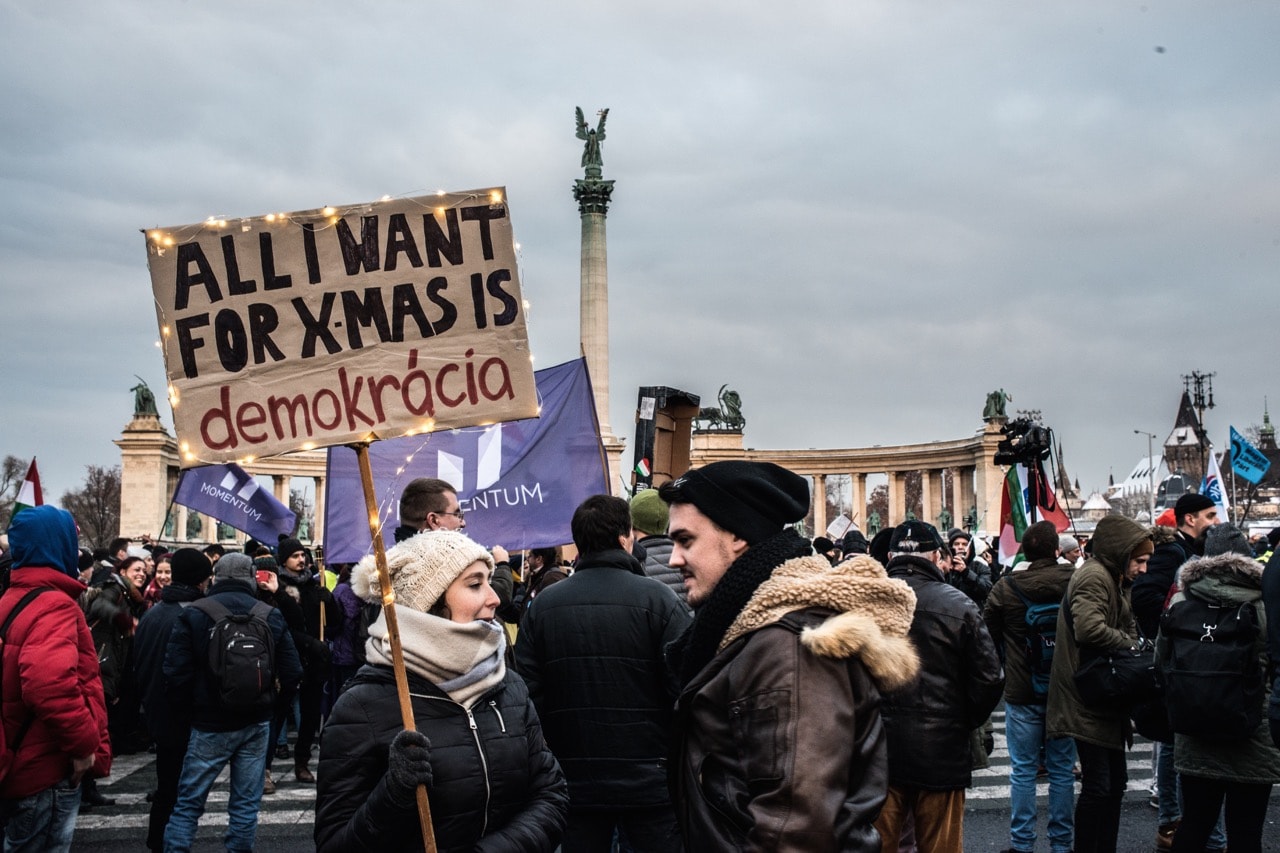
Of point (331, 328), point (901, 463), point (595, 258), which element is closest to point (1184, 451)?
point (901, 463)

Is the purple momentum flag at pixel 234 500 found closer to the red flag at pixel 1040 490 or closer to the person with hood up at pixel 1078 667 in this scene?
the red flag at pixel 1040 490

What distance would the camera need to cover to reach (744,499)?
2.77 meters

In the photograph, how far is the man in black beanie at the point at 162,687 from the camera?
645 cm

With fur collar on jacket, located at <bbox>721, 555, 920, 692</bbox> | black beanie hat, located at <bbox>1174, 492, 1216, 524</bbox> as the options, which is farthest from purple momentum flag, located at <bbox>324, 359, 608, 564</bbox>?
fur collar on jacket, located at <bbox>721, 555, 920, 692</bbox>

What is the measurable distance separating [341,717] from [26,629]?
6.69 feet

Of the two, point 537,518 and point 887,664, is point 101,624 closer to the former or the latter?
point 537,518

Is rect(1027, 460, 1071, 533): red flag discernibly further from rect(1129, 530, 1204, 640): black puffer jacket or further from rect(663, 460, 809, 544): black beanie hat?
rect(663, 460, 809, 544): black beanie hat

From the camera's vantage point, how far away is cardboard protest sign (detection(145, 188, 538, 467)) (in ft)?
11.9

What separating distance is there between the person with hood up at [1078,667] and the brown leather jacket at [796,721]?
403 cm

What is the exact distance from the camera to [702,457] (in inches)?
2635

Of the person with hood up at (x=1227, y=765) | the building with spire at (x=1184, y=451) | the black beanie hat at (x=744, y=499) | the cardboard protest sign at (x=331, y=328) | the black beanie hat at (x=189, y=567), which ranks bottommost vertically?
the person with hood up at (x=1227, y=765)

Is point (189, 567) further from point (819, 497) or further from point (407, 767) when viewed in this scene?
point (819, 497)

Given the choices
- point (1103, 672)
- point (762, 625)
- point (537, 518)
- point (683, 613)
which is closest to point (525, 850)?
point (762, 625)

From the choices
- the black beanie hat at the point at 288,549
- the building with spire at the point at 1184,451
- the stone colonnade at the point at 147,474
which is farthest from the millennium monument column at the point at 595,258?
the building with spire at the point at 1184,451
